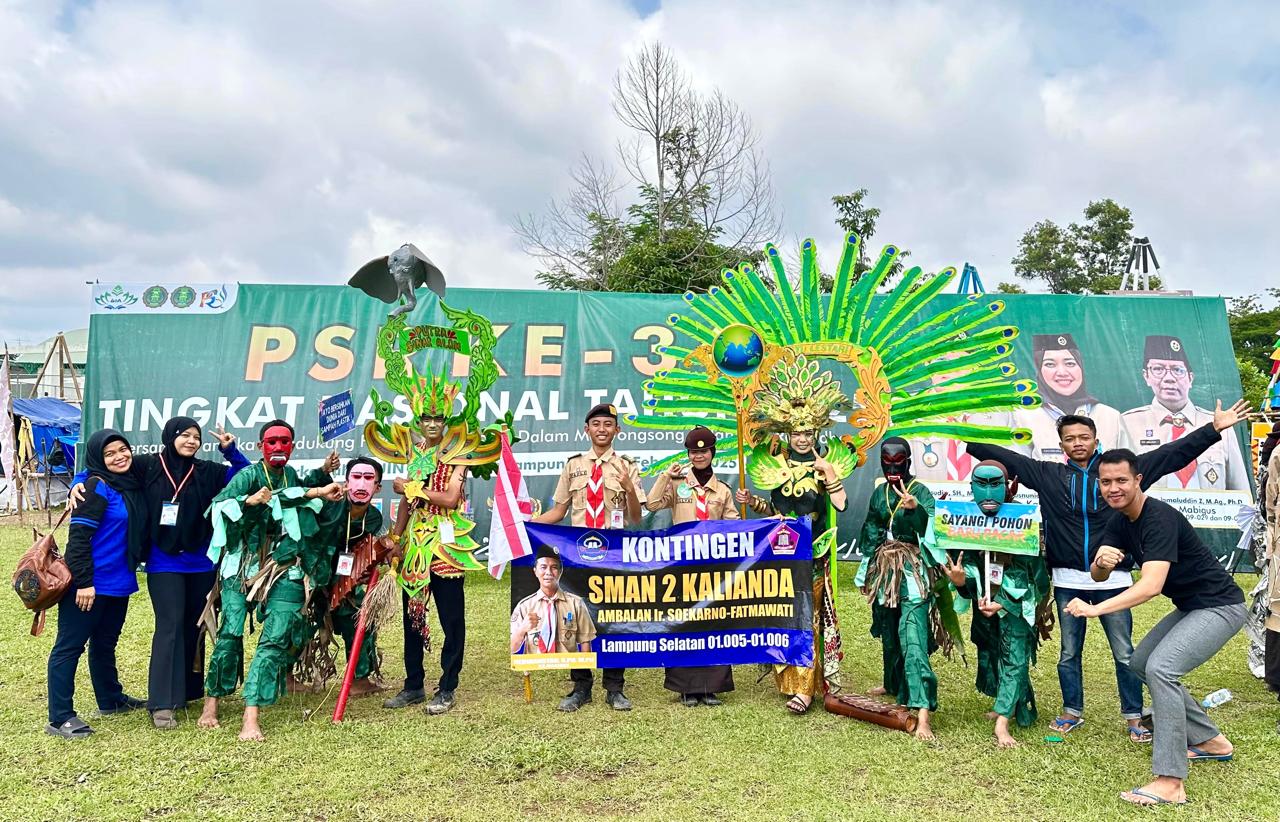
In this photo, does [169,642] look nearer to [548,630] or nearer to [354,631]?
[354,631]

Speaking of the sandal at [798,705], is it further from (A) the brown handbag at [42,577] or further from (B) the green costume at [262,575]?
(A) the brown handbag at [42,577]

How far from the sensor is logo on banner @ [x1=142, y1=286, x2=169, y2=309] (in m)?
8.58

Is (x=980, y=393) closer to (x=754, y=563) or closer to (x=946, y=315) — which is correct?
(x=946, y=315)

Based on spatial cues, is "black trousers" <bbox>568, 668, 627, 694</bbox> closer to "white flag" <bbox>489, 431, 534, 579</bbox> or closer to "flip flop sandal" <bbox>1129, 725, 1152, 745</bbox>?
"white flag" <bbox>489, 431, 534, 579</bbox>

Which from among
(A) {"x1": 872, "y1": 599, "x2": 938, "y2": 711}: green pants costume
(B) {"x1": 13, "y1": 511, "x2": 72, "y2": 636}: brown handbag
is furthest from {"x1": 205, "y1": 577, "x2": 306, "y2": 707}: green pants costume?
(A) {"x1": 872, "y1": 599, "x2": 938, "y2": 711}: green pants costume

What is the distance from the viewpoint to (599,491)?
4.90m

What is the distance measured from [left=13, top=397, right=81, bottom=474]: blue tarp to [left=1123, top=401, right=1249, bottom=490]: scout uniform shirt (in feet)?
53.0

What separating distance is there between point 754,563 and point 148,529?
3174 millimetres

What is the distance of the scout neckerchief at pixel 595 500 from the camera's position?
4.89 m

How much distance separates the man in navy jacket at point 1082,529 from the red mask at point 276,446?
3.68 m

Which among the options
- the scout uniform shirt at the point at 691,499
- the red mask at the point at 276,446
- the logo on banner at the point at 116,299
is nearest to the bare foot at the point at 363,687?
the red mask at the point at 276,446

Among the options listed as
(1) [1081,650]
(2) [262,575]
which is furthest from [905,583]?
(2) [262,575]

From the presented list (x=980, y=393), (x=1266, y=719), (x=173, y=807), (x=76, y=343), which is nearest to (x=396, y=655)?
(x=173, y=807)

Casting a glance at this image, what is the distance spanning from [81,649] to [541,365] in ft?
16.9
